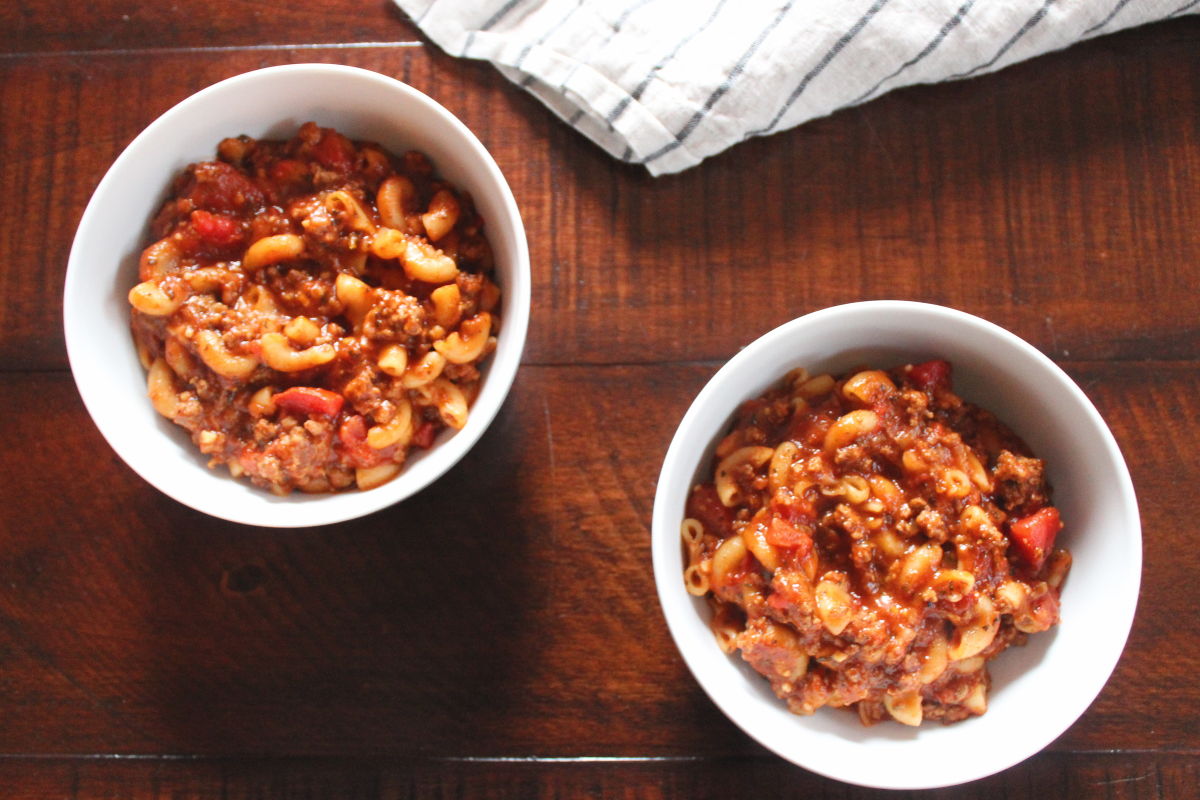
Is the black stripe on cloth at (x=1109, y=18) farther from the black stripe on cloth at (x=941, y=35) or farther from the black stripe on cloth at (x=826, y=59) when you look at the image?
the black stripe on cloth at (x=826, y=59)

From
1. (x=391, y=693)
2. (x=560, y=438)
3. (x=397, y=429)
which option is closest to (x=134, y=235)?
(x=397, y=429)

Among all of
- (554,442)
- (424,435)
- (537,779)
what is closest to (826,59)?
(554,442)

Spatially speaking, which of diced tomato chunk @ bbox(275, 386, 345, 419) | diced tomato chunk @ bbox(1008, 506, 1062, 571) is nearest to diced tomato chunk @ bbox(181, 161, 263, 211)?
diced tomato chunk @ bbox(275, 386, 345, 419)

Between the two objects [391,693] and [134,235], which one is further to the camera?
[391,693]

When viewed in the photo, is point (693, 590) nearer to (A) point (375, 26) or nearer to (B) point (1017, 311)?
(B) point (1017, 311)

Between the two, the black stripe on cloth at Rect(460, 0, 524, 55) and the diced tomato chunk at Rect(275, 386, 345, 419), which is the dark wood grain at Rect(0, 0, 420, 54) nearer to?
the black stripe on cloth at Rect(460, 0, 524, 55)

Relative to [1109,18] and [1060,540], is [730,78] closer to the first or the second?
[1109,18]
